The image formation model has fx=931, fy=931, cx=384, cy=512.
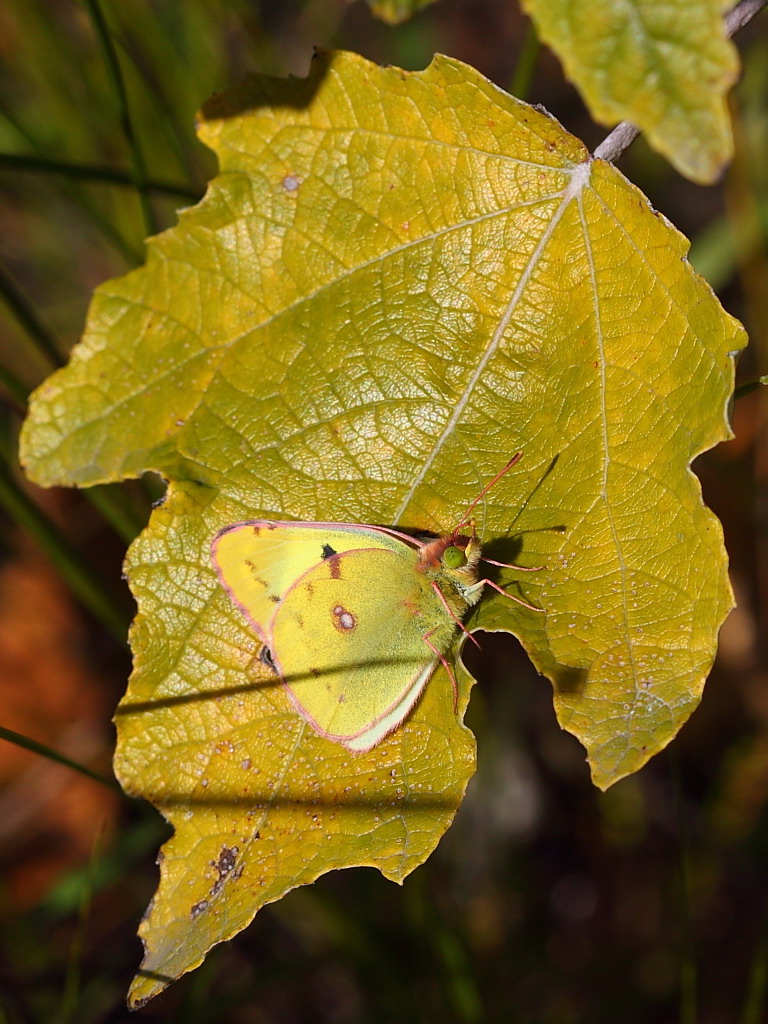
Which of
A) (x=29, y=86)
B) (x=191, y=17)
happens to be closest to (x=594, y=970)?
(x=191, y=17)

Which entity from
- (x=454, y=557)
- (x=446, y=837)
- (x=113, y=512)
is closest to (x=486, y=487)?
(x=454, y=557)

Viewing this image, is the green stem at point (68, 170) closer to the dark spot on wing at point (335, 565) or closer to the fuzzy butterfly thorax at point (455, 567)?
the dark spot on wing at point (335, 565)

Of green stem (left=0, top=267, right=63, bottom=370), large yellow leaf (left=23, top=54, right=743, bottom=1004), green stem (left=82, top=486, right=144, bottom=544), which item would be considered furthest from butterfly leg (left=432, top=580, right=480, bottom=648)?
green stem (left=0, top=267, right=63, bottom=370)

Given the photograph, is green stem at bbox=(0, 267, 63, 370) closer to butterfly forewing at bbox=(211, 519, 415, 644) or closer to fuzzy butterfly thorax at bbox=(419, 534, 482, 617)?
butterfly forewing at bbox=(211, 519, 415, 644)

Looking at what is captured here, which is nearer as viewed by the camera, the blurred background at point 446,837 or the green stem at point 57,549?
the green stem at point 57,549

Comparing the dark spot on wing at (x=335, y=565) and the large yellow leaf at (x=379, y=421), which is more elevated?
the large yellow leaf at (x=379, y=421)

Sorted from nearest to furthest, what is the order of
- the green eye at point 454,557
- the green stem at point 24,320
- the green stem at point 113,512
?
the green eye at point 454,557
the green stem at point 24,320
the green stem at point 113,512

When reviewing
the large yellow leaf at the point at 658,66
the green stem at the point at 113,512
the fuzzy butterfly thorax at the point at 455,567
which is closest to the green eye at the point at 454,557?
the fuzzy butterfly thorax at the point at 455,567
